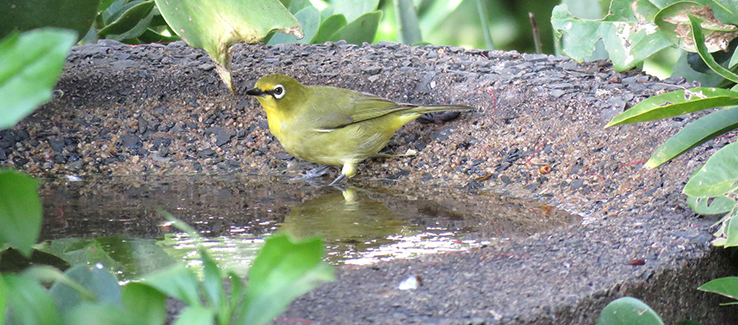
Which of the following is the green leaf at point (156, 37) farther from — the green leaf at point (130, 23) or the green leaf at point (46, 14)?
the green leaf at point (46, 14)

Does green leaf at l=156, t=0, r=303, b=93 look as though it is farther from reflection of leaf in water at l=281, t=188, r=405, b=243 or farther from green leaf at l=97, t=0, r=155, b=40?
green leaf at l=97, t=0, r=155, b=40

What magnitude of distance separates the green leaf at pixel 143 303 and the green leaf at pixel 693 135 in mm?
1538

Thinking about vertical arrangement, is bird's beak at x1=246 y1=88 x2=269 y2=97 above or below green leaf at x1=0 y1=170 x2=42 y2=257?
below

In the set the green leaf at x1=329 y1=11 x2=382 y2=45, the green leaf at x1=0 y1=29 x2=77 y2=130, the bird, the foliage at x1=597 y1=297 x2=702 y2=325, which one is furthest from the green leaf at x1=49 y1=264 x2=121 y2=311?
the green leaf at x1=329 y1=11 x2=382 y2=45

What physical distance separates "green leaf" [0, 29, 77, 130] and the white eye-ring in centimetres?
279

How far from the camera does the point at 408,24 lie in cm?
548

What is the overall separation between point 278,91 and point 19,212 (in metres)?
2.68

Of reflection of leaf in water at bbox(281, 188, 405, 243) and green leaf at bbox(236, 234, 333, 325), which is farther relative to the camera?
reflection of leaf in water at bbox(281, 188, 405, 243)

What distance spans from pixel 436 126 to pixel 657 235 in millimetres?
2013

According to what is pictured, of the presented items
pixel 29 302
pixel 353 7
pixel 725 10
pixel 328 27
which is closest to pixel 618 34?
pixel 725 10

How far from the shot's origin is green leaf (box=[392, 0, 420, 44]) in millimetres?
5434

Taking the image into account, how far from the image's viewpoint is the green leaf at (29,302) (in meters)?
1.20

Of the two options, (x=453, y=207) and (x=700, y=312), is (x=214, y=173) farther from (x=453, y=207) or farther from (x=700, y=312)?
(x=700, y=312)

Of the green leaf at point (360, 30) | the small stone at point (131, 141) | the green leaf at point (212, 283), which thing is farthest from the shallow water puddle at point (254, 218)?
the green leaf at point (360, 30)
